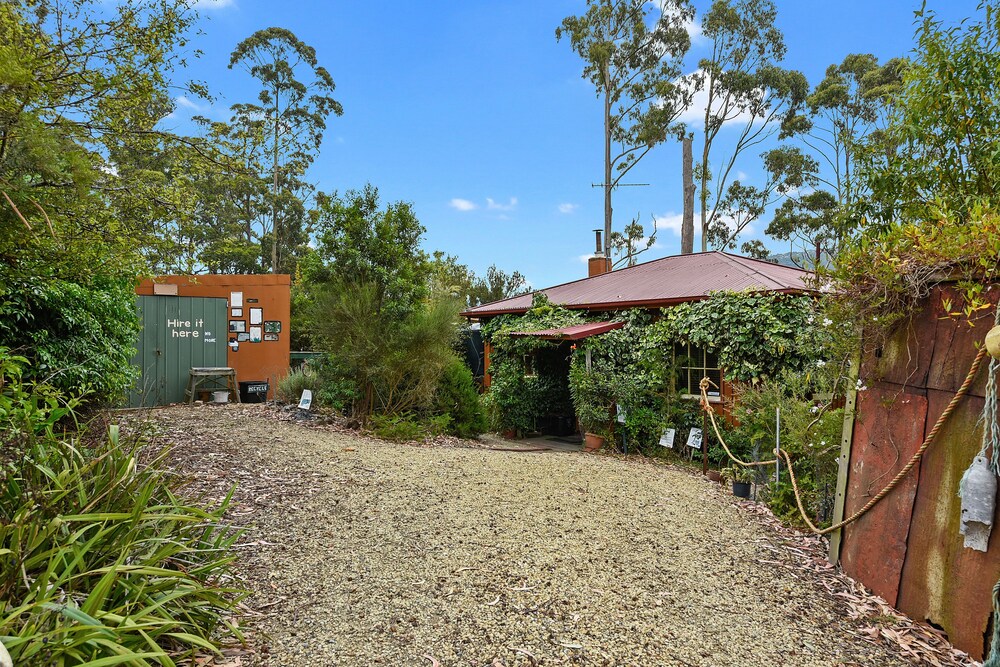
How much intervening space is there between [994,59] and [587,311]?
19.9ft

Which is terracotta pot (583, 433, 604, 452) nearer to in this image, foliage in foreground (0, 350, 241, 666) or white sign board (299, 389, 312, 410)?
white sign board (299, 389, 312, 410)

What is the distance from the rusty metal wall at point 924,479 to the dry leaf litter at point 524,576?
144 millimetres

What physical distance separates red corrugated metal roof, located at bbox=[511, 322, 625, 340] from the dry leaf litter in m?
3.24

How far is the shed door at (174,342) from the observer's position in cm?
921

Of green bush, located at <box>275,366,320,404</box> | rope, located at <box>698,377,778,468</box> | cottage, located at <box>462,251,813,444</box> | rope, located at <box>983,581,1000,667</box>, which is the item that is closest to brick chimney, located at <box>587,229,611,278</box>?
cottage, located at <box>462,251,813,444</box>

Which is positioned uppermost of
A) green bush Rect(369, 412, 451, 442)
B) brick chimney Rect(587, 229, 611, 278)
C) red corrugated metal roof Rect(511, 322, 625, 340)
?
brick chimney Rect(587, 229, 611, 278)

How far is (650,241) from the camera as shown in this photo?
864 inches

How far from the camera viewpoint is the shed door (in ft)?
30.2

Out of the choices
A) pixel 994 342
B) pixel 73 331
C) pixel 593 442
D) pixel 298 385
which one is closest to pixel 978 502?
pixel 994 342

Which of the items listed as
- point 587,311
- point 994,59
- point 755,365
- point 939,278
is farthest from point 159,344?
point 994,59

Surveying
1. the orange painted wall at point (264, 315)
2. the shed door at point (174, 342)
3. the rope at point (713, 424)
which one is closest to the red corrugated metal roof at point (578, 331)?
the rope at point (713, 424)

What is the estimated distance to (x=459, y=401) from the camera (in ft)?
28.4

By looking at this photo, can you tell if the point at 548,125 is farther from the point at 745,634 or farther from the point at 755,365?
the point at 745,634

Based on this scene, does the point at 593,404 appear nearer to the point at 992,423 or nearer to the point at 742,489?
the point at 742,489
